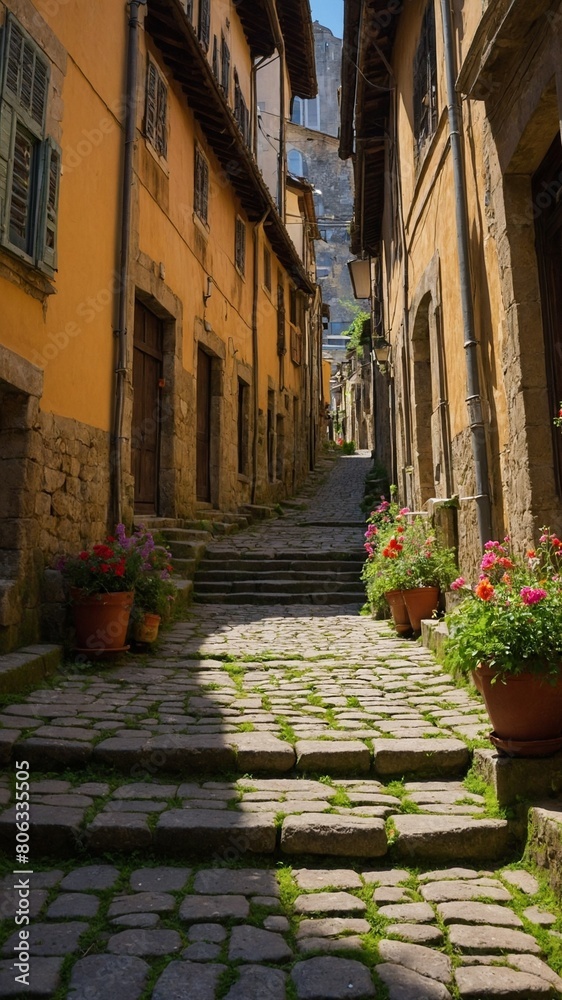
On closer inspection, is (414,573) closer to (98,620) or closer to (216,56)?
(98,620)

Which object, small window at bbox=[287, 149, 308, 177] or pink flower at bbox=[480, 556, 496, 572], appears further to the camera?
small window at bbox=[287, 149, 308, 177]

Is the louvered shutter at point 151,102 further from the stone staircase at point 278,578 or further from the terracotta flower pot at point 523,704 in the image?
the terracotta flower pot at point 523,704

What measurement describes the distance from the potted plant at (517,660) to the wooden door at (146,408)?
20.3ft

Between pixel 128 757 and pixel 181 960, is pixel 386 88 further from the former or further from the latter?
pixel 181 960

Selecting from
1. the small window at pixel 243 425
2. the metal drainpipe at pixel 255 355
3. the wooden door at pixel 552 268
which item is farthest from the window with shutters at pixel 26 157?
the metal drainpipe at pixel 255 355

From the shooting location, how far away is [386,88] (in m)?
9.70

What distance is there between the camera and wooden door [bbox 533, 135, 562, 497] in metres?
4.30

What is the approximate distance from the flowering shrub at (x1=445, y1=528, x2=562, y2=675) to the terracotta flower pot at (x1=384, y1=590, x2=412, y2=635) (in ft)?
9.85

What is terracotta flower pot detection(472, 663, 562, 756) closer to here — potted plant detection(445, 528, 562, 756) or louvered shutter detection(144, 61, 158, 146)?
potted plant detection(445, 528, 562, 756)

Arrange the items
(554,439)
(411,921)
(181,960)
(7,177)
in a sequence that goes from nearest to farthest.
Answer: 1. (181,960)
2. (411,921)
3. (554,439)
4. (7,177)

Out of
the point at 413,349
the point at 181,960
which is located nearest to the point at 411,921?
the point at 181,960

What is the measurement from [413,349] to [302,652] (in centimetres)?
422

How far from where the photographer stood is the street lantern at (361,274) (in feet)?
49.0

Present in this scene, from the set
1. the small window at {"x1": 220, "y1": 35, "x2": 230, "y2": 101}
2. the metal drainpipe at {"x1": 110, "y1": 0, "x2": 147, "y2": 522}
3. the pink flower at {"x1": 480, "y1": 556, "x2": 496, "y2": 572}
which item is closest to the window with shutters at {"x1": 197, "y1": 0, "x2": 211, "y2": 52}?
the small window at {"x1": 220, "y1": 35, "x2": 230, "y2": 101}
